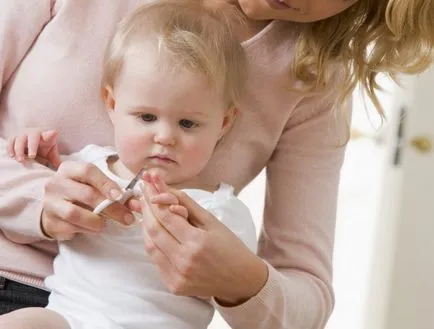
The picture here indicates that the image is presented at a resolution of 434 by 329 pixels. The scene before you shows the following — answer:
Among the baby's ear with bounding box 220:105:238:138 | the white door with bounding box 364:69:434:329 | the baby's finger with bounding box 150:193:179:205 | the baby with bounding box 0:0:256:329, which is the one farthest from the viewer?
the white door with bounding box 364:69:434:329

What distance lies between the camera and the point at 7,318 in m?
1.14

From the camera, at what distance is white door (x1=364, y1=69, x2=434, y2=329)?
261 centimetres

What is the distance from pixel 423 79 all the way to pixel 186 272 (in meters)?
1.62

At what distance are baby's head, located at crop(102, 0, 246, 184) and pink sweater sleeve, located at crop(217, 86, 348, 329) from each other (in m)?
0.17

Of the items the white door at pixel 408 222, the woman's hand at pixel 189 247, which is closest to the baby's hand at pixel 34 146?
the woman's hand at pixel 189 247

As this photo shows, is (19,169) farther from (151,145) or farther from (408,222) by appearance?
(408,222)

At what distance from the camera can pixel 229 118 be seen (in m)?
1.33

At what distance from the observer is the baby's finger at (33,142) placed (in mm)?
1287

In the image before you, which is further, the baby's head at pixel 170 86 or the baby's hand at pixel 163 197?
the baby's head at pixel 170 86

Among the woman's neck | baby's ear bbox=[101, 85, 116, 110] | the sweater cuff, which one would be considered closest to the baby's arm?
the sweater cuff

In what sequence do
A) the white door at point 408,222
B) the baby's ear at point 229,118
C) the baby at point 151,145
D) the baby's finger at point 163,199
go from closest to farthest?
the baby's finger at point 163,199 < the baby at point 151,145 < the baby's ear at point 229,118 < the white door at point 408,222

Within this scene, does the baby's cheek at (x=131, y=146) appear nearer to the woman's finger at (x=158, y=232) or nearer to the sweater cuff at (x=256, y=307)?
the woman's finger at (x=158, y=232)

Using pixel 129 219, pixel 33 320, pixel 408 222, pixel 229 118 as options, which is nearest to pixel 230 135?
pixel 229 118

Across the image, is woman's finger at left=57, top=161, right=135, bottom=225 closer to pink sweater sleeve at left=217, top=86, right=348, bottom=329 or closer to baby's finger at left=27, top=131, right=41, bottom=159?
baby's finger at left=27, top=131, right=41, bottom=159
